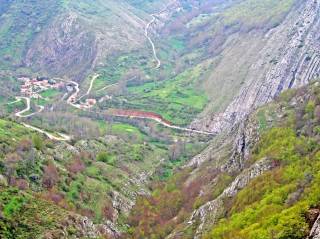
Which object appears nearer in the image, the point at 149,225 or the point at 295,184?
the point at 295,184

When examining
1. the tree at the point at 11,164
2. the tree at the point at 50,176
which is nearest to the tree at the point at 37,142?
the tree at the point at 50,176

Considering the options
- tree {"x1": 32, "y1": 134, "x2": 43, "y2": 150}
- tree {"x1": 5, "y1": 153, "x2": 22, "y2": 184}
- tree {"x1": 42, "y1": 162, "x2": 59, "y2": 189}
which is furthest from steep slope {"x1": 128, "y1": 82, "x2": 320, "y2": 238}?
tree {"x1": 5, "y1": 153, "x2": 22, "y2": 184}

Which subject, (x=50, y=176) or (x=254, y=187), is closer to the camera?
(x=254, y=187)

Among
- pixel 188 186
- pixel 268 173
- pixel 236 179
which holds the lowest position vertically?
pixel 188 186

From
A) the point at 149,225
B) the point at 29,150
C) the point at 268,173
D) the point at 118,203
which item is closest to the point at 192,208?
the point at 149,225

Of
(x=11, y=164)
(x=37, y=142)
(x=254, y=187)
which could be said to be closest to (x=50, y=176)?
(x=11, y=164)

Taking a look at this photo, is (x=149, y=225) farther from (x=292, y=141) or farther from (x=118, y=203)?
(x=292, y=141)

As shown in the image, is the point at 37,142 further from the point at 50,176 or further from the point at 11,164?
the point at 11,164

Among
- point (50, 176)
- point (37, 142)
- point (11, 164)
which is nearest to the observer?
point (11, 164)

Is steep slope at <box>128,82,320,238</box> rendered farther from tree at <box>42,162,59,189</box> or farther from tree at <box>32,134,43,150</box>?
tree at <box>32,134,43,150</box>

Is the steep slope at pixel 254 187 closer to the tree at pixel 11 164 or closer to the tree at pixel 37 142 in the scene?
the tree at pixel 37 142

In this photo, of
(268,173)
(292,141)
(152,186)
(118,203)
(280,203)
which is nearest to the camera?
(280,203)
